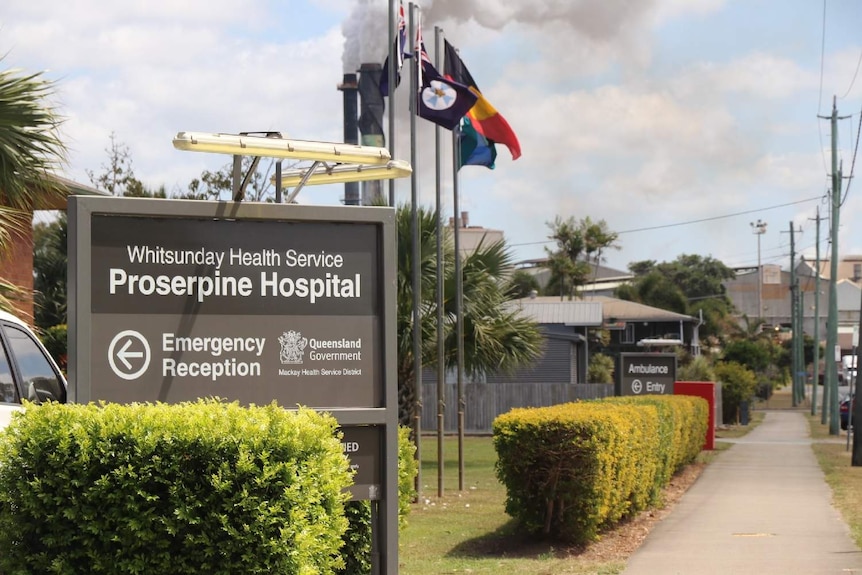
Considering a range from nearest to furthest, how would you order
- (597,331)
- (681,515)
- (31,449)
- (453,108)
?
(31,449) < (681,515) < (453,108) < (597,331)

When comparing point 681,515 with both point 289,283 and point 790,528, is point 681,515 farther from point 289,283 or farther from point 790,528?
point 289,283

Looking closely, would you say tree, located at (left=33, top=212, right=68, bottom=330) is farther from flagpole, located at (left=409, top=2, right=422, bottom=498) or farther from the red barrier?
the red barrier

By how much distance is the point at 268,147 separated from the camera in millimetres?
6086

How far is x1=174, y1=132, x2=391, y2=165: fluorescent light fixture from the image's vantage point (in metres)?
5.95

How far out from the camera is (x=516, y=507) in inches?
450

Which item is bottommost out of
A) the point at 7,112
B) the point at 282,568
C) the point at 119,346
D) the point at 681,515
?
the point at 681,515

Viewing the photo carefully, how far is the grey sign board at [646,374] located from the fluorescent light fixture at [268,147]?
1760 centimetres

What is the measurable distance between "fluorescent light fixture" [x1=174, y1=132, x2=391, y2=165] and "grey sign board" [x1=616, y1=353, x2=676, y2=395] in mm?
17602

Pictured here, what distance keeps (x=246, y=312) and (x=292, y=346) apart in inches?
12.3

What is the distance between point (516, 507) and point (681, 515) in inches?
154

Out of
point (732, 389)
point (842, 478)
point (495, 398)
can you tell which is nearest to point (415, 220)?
point (842, 478)

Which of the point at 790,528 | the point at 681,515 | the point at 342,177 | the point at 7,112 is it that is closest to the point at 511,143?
the point at 681,515

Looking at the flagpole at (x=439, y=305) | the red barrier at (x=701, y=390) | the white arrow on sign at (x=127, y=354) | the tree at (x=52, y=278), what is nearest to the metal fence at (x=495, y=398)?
the red barrier at (x=701, y=390)

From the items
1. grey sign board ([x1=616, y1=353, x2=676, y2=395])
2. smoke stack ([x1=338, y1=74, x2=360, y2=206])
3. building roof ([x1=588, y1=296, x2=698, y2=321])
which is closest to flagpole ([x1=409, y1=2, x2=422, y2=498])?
grey sign board ([x1=616, y1=353, x2=676, y2=395])
